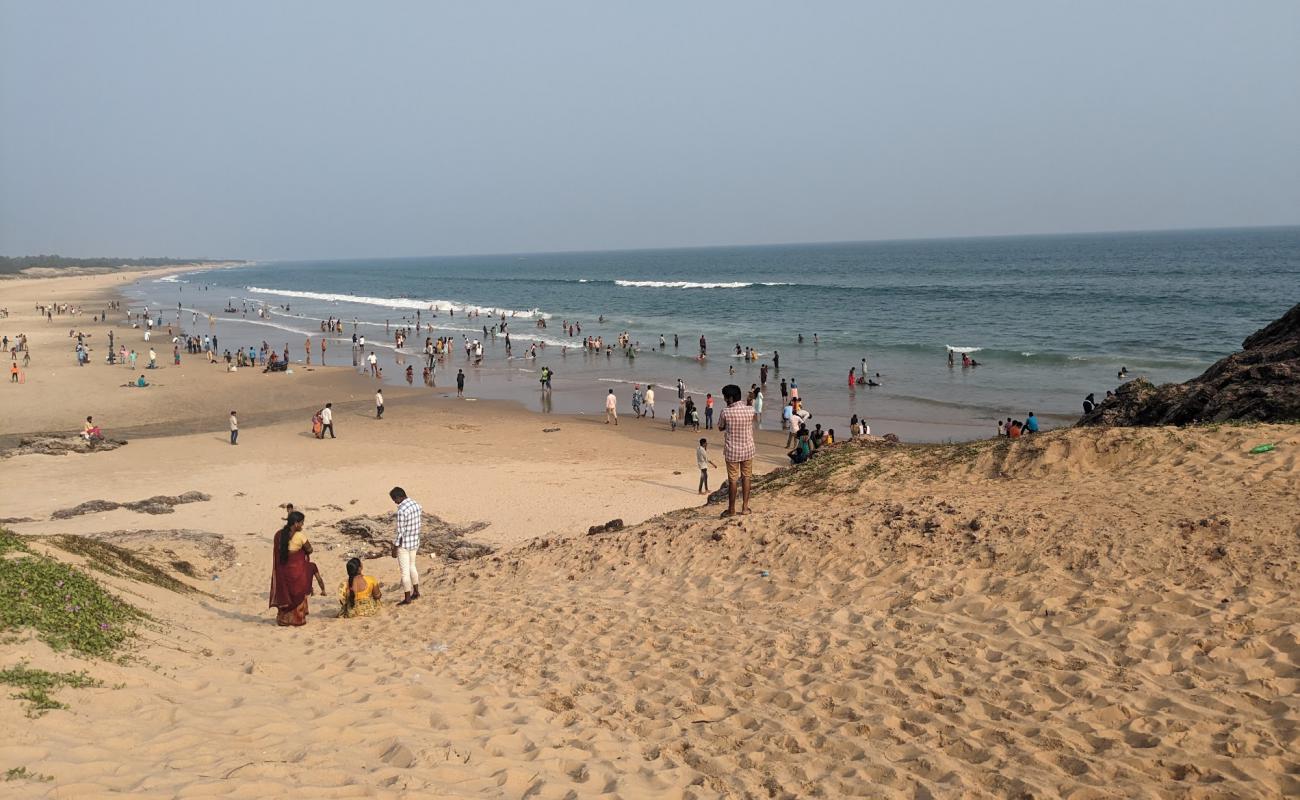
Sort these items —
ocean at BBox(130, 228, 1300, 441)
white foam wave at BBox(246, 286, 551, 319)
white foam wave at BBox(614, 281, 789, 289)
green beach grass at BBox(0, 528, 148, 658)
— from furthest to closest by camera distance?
white foam wave at BBox(614, 281, 789, 289)
white foam wave at BBox(246, 286, 551, 319)
ocean at BBox(130, 228, 1300, 441)
green beach grass at BBox(0, 528, 148, 658)

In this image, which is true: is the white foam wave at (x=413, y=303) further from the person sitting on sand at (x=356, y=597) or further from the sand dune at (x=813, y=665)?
the sand dune at (x=813, y=665)

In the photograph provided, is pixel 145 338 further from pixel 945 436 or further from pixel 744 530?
pixel 744 530

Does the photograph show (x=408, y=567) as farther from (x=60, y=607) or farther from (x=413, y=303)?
(x=413, y=303)

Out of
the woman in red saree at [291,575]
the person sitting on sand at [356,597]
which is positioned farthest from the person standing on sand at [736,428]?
the woman in red saree at [291,575]

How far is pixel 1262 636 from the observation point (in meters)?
5.88

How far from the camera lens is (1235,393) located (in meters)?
12.5

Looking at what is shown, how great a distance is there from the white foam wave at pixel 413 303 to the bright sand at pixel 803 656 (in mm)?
59280

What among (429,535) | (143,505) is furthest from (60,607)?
(143,505)

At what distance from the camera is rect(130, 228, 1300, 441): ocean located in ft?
111

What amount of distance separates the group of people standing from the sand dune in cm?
25

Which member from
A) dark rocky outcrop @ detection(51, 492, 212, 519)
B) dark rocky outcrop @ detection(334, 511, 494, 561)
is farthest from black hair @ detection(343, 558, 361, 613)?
dark rocky outcrop @ detection(51, 492, 212, 519)

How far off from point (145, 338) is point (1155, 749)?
189 feet

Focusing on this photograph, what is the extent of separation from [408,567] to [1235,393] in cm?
A: 1188

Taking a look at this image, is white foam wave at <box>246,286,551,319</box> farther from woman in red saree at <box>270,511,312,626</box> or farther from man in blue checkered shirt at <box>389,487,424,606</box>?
woman in red saree at <box>270,511,312,626</box>
